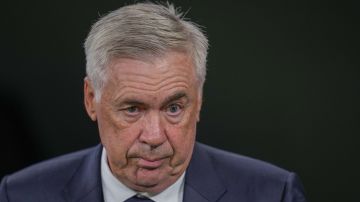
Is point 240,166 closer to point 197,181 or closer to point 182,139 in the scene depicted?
point 197,181

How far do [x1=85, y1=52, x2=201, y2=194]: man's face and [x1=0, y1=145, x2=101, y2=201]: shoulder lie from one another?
0.95ft

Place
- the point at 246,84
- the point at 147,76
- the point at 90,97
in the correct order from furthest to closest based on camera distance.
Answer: the point at 246,84
the point at 90,97
the point at 147,76

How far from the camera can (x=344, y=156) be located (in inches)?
135

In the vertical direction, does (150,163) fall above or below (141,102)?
below

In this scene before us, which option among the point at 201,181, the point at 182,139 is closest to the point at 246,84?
the point at 201,181

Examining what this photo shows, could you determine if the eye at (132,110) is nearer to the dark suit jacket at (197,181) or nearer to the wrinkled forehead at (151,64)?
the wrinkled forehead at (151,64)

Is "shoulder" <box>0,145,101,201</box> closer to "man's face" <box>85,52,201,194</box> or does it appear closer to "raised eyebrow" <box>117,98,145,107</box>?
"man's face" <box>85,52,201,194</box>

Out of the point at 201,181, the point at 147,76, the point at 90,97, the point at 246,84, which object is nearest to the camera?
the point at 147,76

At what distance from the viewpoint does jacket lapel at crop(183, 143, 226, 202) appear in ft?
9.59

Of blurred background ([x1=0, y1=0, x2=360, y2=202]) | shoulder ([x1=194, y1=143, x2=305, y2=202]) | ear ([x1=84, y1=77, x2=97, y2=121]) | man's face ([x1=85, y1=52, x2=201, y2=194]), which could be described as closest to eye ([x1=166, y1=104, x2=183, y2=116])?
man's face ([x1=85, y1=52, x2=201, y2=194])

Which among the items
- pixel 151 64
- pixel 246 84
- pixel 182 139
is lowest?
pixel 246 84

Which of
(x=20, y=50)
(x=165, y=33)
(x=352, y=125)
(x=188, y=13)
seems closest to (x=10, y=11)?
(x=20, y=50)

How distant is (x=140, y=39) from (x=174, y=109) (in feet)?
0.71

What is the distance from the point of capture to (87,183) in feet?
9.70
